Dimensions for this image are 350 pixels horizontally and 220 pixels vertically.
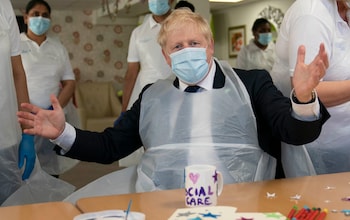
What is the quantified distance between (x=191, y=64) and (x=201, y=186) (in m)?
0.57

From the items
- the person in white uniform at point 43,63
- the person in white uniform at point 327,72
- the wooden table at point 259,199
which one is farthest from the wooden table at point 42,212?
the person in white uniform at point 43,63

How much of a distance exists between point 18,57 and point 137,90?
4.57 feet

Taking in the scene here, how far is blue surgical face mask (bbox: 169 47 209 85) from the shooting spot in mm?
1591

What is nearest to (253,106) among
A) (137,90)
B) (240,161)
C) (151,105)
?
(240,161)

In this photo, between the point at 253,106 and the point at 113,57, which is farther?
the point at 113,57

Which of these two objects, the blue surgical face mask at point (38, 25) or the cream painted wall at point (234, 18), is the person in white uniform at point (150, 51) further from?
the cream painted wall at point (234, 18)

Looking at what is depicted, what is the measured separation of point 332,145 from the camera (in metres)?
1.69

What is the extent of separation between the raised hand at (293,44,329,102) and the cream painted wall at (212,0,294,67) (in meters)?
5.86

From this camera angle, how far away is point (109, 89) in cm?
816

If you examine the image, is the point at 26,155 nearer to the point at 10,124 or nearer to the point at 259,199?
the point at 10,124

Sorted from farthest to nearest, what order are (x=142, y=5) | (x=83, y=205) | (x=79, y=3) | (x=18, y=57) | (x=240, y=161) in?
(x=79, y=3) → (x=142, y=5) → (x=18, y=57) → (x=240, y=161) → (x=83, y=205)

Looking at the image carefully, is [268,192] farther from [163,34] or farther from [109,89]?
[109,89]

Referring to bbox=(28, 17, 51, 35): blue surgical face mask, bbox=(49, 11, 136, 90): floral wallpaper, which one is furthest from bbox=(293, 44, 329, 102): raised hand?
bbox=(49, 11, 136, 90): floral wallpaper

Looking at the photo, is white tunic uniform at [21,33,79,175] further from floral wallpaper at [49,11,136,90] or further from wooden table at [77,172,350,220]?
floral wallpaper at [49,11,136,90]
